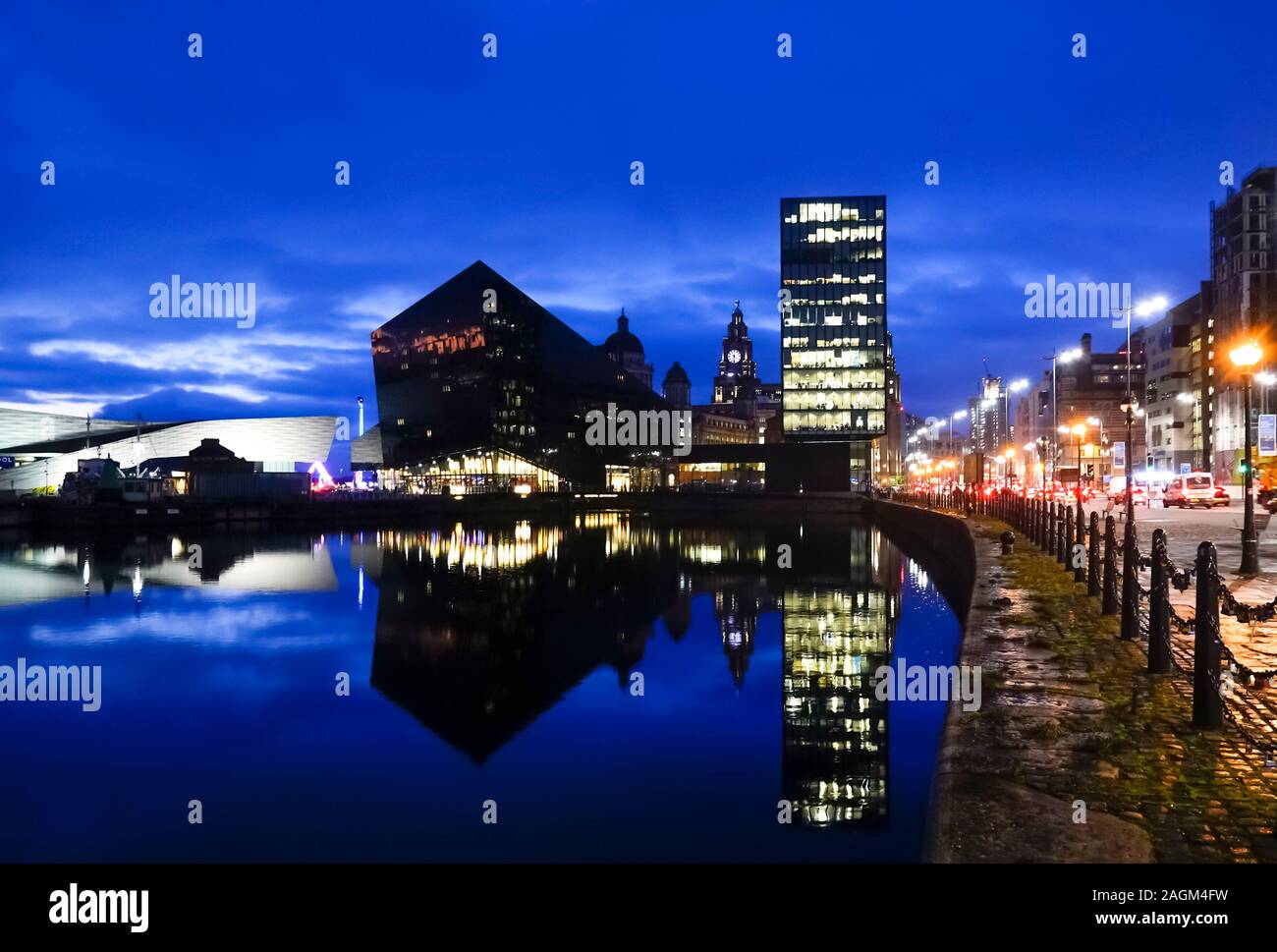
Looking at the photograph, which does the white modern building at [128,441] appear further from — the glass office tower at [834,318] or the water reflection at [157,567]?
the glass office tower at [834,318]

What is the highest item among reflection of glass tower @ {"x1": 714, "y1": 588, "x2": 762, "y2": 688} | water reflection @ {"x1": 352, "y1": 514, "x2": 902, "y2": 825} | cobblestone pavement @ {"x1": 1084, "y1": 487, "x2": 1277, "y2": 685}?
cobblestone pavement @ {"x1": 1084, "y1": 487, "x2": 1277, "y2": 685}

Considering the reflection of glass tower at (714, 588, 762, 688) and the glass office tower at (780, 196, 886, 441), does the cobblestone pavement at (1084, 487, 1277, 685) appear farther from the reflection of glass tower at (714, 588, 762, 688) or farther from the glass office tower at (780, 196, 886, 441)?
the glass office tower at (780, 196, 886, 441)

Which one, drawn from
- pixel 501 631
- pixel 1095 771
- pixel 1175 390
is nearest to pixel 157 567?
pixel 501 631

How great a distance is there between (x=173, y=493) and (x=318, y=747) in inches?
3173

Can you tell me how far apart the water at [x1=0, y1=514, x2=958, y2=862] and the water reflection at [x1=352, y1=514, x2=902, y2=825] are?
0.26 feet

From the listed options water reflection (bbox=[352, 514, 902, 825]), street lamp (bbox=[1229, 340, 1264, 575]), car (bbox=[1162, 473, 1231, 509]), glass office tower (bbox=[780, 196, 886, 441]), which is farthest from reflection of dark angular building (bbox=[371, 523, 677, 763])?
glass office tower (bbox=[780, 196, 886, 441])

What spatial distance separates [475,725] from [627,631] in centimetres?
842

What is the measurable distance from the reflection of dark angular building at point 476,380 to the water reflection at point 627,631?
62.9 meters

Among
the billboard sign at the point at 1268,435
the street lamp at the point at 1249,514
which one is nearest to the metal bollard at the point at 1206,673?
the street lamp at the point at 1249,514

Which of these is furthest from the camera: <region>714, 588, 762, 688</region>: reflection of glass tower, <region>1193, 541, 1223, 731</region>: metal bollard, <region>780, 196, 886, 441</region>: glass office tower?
<region>780, 196, 886, 441</region>: glass office tower

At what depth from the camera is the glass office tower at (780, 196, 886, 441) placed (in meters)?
129

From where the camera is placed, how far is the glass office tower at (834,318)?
129 m
